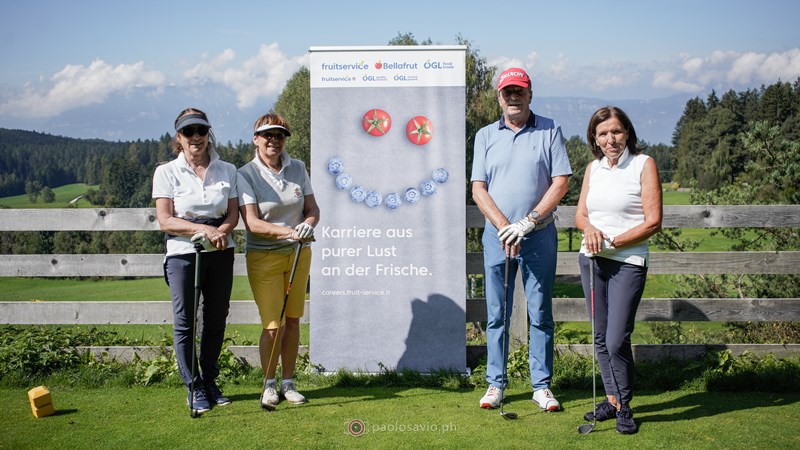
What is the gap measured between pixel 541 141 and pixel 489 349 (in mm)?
1432

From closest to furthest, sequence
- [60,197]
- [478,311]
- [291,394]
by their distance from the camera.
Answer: [291,394] → [478,311] → [60,197]

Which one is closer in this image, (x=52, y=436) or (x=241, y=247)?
(x=52, y=436)

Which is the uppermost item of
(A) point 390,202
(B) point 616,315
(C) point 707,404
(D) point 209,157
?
(D) point 209,157

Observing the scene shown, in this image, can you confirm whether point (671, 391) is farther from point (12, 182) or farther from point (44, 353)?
point (12, 182)

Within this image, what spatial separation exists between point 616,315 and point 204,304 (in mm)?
2614

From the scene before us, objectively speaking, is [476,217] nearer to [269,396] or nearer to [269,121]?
[269,121]

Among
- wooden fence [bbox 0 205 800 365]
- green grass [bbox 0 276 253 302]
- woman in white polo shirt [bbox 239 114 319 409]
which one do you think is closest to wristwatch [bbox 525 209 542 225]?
wooden fence [bbox 0 205 800 365]

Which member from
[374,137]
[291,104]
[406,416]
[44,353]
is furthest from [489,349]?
[291,104]

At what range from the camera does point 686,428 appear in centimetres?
403

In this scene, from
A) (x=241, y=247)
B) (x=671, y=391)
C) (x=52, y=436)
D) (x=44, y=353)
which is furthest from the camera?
(x=241, y=247)

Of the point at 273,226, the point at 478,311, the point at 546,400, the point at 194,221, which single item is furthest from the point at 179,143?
the point at 546,400

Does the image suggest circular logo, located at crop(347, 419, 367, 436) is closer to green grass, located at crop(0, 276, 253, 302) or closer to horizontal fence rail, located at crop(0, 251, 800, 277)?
horizontal fence rail, located at crop(0, 251, 800, 277)

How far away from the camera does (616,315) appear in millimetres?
4008

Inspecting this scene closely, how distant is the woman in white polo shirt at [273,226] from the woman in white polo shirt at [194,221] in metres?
0.15
